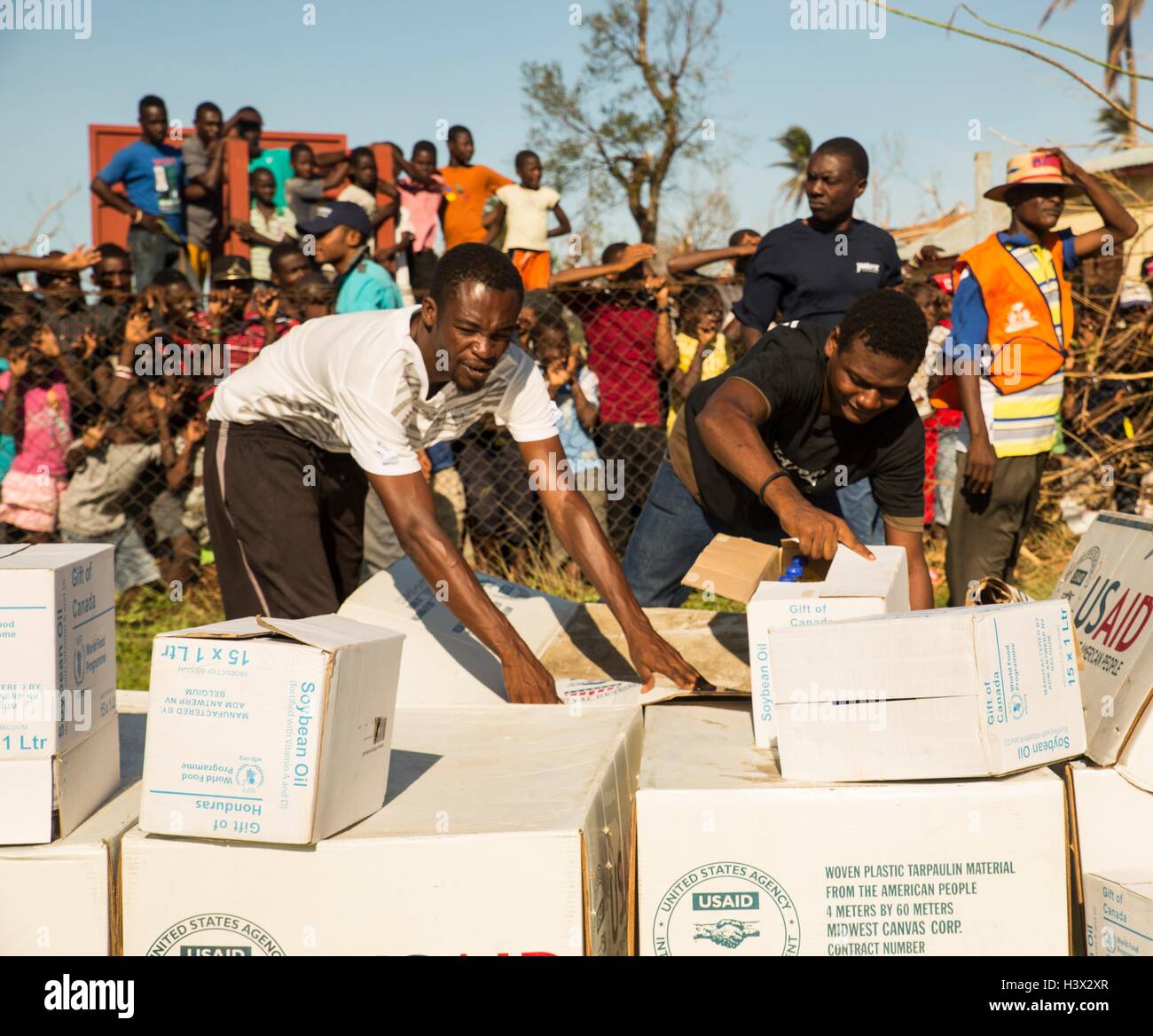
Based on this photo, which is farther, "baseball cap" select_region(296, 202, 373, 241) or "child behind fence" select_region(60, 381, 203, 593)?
"baseball cap" select_region(296, 202, 373, 241)

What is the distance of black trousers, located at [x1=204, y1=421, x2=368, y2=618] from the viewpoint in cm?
359

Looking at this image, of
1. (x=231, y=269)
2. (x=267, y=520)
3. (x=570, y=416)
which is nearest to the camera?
(x=267, y=520)

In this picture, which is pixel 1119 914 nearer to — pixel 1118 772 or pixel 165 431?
pixel 1118 772

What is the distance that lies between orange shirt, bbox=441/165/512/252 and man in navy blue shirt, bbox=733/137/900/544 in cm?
367

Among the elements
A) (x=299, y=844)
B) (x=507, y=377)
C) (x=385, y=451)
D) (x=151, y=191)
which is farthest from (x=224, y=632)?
(x=151, y=191)

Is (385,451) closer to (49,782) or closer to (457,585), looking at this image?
(457,585)

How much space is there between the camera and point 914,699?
217 cm

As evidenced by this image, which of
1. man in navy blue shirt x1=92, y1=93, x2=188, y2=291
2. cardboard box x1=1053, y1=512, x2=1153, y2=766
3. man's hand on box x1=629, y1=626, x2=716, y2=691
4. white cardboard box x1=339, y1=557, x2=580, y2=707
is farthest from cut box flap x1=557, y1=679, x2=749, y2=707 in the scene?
man in navy blue shirt x1=92, y1=93, x2=188, y2=291

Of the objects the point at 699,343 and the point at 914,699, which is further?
the point at 699,343

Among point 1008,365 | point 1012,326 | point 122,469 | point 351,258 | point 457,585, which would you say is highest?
point 351,258

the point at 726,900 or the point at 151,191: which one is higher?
the point at 151,191

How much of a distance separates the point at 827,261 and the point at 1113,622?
230cm

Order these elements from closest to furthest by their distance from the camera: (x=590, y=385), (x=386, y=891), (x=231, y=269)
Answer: (x=386, y=891) < (x=590, y=385) < (x=231, y=269)

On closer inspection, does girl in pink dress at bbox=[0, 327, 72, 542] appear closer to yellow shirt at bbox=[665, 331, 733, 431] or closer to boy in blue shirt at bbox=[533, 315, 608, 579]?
boy in blue shirt at bbox=[533, 315, 608, 579]
